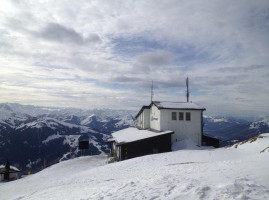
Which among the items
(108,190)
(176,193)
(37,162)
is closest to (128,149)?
(108,190)

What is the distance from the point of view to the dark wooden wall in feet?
100

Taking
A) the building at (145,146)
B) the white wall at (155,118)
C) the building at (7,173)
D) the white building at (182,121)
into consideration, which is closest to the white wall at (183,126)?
the white building at (182,121)

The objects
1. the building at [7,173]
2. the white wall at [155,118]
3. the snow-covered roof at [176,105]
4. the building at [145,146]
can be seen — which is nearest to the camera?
the building at [145,146]

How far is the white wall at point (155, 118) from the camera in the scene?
3584 centimetres

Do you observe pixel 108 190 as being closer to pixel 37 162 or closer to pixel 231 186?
pixel 231 186

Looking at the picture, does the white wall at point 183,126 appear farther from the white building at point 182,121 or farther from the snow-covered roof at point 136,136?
the snow-covered roof at point 136,136

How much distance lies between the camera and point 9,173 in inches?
2080

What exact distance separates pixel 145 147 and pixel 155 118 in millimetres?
8426

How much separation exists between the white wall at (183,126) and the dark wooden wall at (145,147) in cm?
371

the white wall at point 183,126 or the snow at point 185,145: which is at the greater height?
the white wall at point 183,126

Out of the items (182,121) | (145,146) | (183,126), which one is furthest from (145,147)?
(182,121)

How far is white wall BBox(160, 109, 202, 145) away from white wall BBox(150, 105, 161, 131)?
3.86ft

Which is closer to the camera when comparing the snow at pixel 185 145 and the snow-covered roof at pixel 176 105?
the snow at pixel 185 145

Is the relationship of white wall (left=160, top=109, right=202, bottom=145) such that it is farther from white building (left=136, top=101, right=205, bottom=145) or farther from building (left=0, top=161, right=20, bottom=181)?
building (left=0, top=161, right=20, bottom=181)
